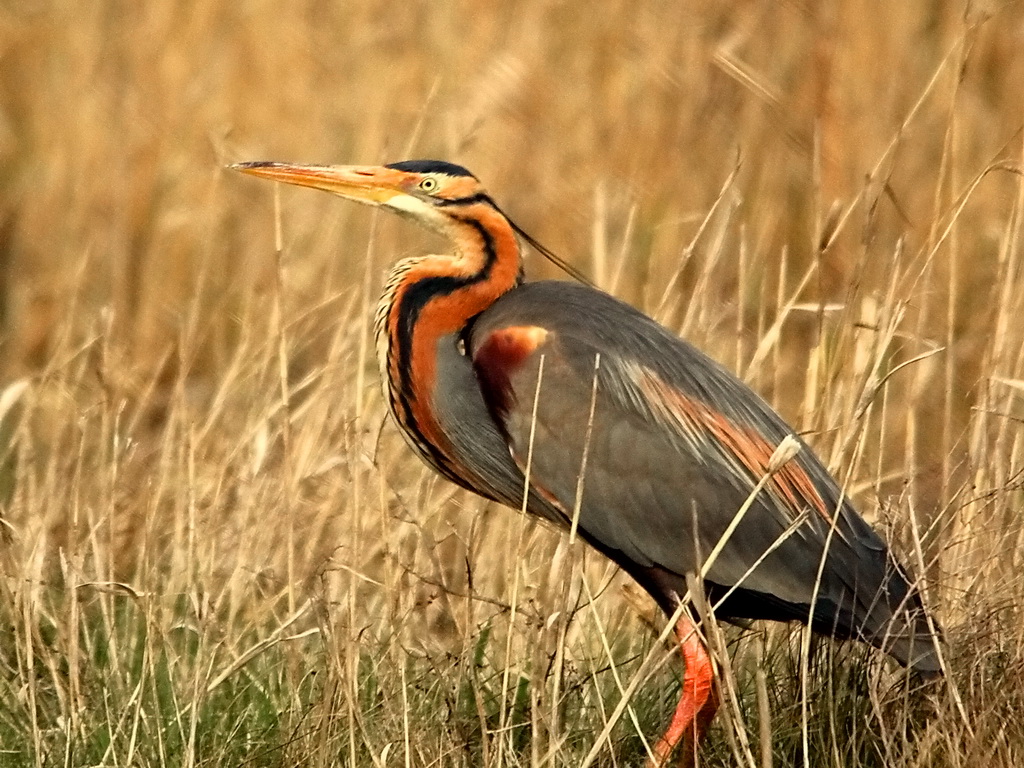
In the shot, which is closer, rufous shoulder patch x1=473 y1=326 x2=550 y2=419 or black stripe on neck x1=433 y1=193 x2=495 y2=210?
rufous shoulder patch x1=473 y1=326 x2=550 y2=419

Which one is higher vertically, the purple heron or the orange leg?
the purple heron

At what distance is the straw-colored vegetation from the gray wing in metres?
0.18

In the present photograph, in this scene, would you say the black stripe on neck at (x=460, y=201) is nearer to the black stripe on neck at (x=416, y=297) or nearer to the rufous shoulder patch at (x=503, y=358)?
the black stripe on neck at (x=416, y=297)

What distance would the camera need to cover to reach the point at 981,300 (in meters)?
5.88

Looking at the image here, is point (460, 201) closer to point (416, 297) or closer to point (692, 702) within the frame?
point (416, 297)

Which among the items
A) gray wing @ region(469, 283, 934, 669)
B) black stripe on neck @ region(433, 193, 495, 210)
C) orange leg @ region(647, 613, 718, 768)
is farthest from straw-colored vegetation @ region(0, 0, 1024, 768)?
black stripe on neck @ region(433, 193, 495, 210)

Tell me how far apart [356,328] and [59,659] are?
1.27m

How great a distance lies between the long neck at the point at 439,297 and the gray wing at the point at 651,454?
0.18m

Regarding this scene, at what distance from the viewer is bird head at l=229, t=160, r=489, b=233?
376cm

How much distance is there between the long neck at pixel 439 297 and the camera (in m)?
3.78

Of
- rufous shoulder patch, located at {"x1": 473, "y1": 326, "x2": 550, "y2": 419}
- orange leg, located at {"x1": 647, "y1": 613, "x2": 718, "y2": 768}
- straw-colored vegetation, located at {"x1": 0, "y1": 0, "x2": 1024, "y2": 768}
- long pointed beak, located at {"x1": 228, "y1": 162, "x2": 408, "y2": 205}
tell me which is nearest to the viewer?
orange leg, located at {"x1": 647, "y1": 613, "x2": 718, "y2": 768}

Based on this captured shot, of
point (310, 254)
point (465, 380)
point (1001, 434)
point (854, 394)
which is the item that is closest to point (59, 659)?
point (465, 380)

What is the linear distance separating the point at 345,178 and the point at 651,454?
88cm

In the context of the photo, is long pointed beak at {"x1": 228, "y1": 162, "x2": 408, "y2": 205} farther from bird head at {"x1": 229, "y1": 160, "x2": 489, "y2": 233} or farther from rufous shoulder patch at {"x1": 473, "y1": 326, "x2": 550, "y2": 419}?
rufous shoulder patch at {"x1": 473, "y1": 326, "x2": 550, "y2": 419}
